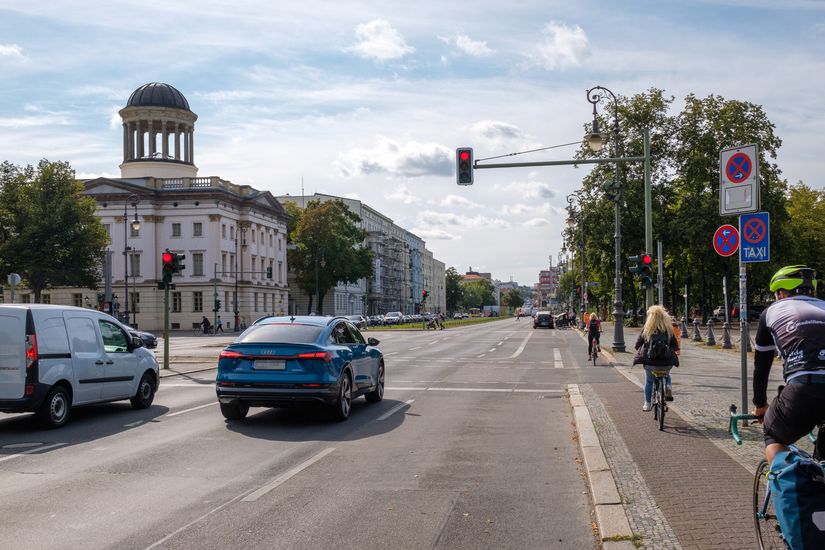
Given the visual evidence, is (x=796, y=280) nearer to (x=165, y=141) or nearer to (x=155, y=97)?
(x=155, y=97)

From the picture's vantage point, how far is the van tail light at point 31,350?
443 inches

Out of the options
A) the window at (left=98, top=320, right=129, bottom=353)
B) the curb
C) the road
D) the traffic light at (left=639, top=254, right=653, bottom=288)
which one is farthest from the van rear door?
the traffic light at (left=639, top=254, right=653, bottom=288)

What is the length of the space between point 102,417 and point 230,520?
24.4ft

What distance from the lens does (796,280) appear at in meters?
4.72

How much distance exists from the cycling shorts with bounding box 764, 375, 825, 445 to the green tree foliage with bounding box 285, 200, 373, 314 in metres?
85.6

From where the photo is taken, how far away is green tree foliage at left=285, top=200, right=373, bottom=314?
93.3m

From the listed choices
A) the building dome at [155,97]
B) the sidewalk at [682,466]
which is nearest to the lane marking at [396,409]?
the sidewalk at [682,466]

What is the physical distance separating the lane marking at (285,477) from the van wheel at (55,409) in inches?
171

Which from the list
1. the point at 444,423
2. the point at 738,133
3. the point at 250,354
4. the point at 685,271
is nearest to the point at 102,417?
the point at 250,354

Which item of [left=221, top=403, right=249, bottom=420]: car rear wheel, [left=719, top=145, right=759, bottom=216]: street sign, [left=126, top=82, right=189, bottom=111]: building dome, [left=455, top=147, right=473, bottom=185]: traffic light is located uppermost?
[left=126, top=82, right=189, bottom=111]: building dome

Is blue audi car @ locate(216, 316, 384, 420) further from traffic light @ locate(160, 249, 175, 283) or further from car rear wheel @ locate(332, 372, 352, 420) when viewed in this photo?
traffic light @ locate(160, 249, 175, 283)

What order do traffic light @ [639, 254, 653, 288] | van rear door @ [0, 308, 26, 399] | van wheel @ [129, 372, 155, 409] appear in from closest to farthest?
1. van rear door @ [0, 308, 26, 399]
2. van wheel @ [129, 372, 155, 409]
3. traffic light @ [639, 254, 653, 288]

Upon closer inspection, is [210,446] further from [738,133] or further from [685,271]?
[685,271]

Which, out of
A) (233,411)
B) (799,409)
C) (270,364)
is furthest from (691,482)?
(233,411)
